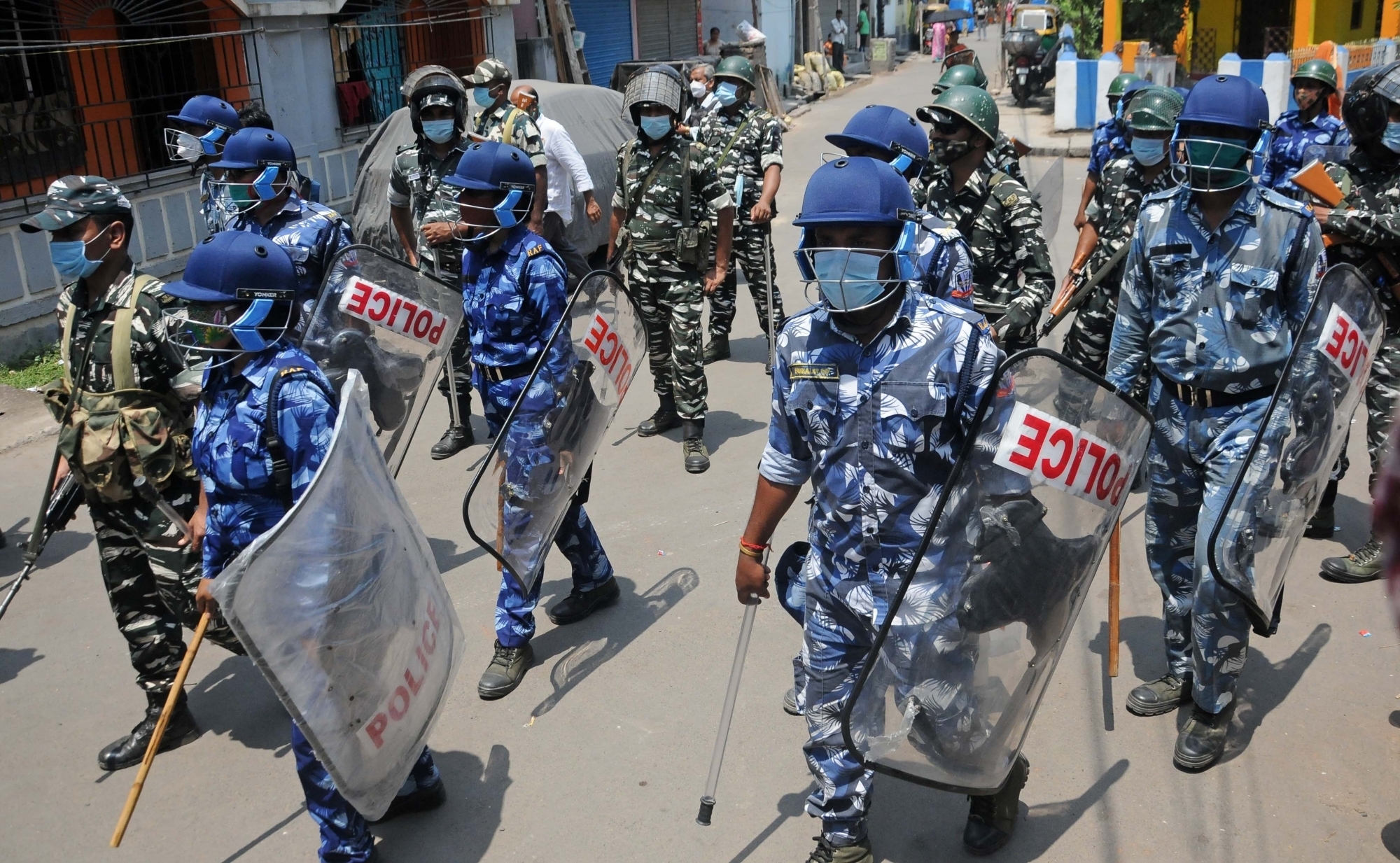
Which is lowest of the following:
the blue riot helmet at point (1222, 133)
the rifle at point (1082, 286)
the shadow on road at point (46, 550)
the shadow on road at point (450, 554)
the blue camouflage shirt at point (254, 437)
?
the shadow on road at point (450, 554)

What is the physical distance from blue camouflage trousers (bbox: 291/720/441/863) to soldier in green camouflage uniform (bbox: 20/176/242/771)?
0.77m

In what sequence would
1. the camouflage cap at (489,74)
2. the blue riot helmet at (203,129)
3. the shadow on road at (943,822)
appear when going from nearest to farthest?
the shadow on road at (943,822) < the blue riot helmet at (203,129) < the camouflage cap at (489,74)

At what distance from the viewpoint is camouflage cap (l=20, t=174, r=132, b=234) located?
12.6 ft

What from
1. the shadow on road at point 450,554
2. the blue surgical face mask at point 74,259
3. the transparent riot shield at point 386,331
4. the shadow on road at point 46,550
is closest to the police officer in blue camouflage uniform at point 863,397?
the transparent riot shield at point 386,331

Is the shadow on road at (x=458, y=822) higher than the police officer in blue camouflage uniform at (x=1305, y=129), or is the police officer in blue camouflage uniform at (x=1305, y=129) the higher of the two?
the police officer in blue camouflage uniform at (x=1305, y=129)

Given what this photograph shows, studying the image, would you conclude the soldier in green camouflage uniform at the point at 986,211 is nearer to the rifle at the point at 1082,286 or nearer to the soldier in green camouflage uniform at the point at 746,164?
the rifle at the point at 1082,286

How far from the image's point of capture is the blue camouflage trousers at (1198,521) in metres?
3.58

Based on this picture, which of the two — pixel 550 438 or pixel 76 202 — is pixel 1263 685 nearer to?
pixel 550 438

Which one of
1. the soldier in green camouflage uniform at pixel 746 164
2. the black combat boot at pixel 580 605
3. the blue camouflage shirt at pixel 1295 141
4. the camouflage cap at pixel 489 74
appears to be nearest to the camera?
the black combat boot at pixel 580 605

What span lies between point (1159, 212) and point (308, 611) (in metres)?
2.77

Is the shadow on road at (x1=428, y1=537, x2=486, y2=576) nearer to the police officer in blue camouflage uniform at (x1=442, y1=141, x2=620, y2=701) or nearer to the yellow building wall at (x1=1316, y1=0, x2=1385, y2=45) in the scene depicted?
the police officer in blue camouflage uniform at (x1=442, y1=141, x2=620, y2=701)

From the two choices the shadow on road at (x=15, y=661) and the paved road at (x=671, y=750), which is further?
the shadow on road at (x=15, y=661)

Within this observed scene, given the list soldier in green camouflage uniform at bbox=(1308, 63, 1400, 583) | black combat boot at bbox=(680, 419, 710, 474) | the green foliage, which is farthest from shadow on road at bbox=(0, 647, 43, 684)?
soldier in green camouflage uniform at bbox=(1308, 63, 1400, 583)

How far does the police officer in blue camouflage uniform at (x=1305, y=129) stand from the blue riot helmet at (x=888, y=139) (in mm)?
3802
